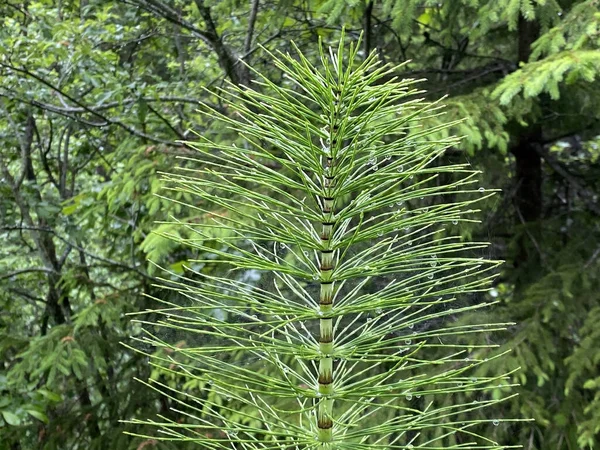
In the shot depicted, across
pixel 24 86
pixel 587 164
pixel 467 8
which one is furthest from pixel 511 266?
pixel 24 86

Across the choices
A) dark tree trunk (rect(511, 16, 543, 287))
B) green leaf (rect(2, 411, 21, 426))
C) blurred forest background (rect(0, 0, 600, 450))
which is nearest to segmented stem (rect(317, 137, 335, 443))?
blurred forest background (rect(0, 0, 600, 450))

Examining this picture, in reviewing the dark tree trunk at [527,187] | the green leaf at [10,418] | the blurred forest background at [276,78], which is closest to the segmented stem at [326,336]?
the blurred forest background at [276,78]

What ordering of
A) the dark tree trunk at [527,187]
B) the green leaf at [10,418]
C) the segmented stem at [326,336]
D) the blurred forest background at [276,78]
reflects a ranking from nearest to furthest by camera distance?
the segmented stem at [326,336], the blurred forest background at [276,78], the green leaf at [10,418], the dark tree trunk at [527,187]

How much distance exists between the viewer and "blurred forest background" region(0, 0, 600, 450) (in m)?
2.19

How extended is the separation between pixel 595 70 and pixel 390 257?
1387 mm

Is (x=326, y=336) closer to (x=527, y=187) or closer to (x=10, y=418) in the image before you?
(x=10, y=418)

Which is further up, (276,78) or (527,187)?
(276,78)

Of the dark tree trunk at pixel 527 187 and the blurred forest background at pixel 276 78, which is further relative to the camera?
the dark tree trunk at pixel 527 187

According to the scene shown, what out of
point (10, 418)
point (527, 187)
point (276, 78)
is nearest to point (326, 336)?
point (10, 418)

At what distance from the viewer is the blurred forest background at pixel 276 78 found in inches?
86.0

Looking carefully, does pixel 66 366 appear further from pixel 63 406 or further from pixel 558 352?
pixel 558 352

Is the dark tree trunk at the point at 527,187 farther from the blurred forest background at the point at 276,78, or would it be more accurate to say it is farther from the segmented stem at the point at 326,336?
the segmented stem at the point at 326,336

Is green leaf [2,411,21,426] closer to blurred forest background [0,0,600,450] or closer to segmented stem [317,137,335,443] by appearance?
blurred forest background [0,0,600,450]

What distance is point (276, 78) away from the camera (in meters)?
3.55
